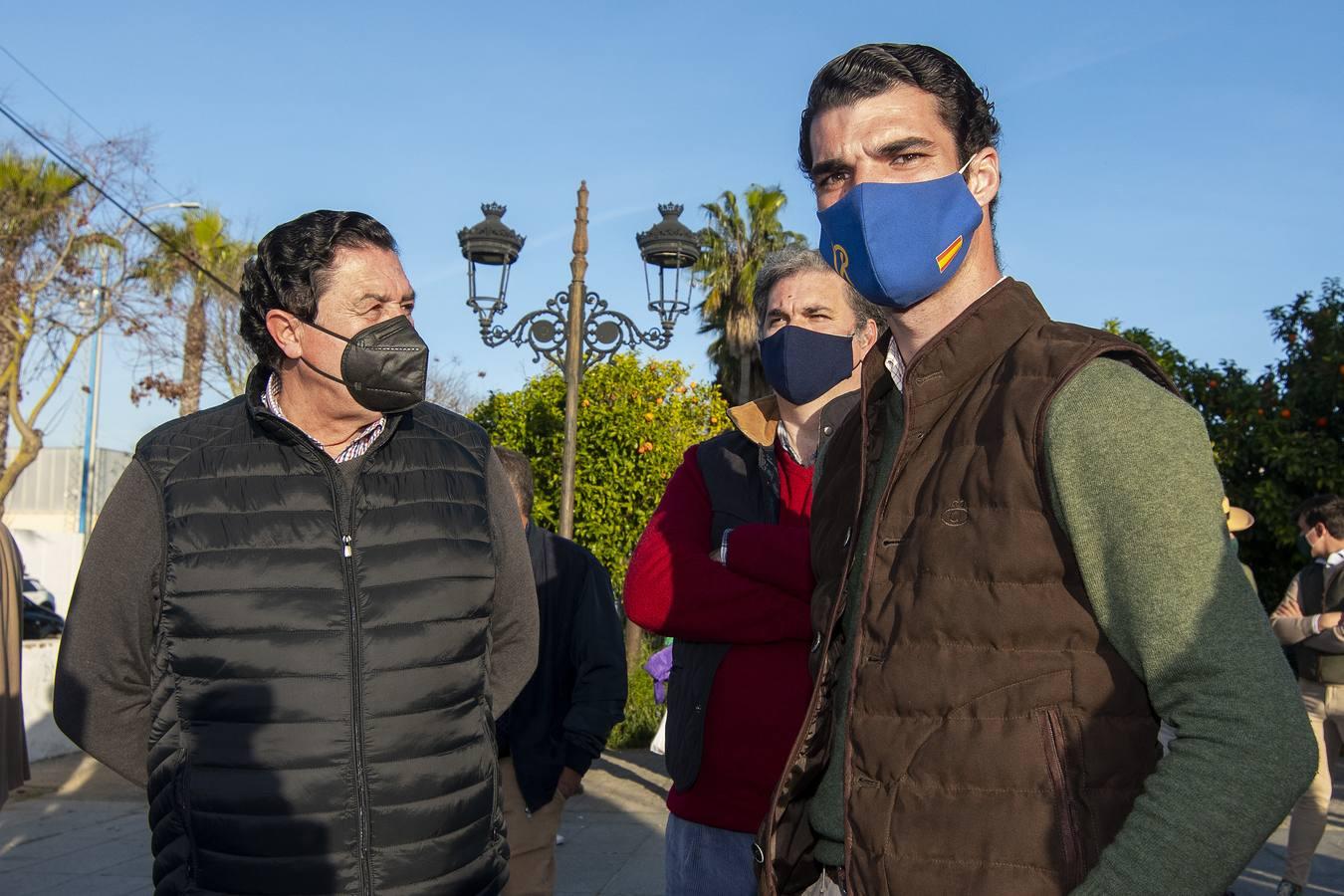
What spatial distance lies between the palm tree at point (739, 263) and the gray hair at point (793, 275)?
2403 cm

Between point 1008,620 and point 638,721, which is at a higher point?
point 1008,620

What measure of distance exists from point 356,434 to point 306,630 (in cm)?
59

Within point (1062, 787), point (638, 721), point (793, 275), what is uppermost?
point (793, 275)

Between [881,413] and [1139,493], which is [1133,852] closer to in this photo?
[1139,493]

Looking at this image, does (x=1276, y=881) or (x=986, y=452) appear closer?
(x=986, y=452)

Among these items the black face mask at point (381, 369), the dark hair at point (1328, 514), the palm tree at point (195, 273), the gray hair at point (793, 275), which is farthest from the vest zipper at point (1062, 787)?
the palm tree at point (195, 273)

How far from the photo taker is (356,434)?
2992 millimetres

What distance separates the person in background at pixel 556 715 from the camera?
427cm

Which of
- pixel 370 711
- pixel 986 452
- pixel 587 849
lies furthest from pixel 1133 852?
pixel 587 849

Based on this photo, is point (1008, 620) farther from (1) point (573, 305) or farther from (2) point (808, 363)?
(1) point (573, 305)

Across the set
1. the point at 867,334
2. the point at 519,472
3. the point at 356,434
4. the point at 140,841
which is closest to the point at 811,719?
the point at 867,334

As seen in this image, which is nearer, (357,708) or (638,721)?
(357,708)

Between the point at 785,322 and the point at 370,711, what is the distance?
1436 millimetres

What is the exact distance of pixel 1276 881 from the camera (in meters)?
6.70
